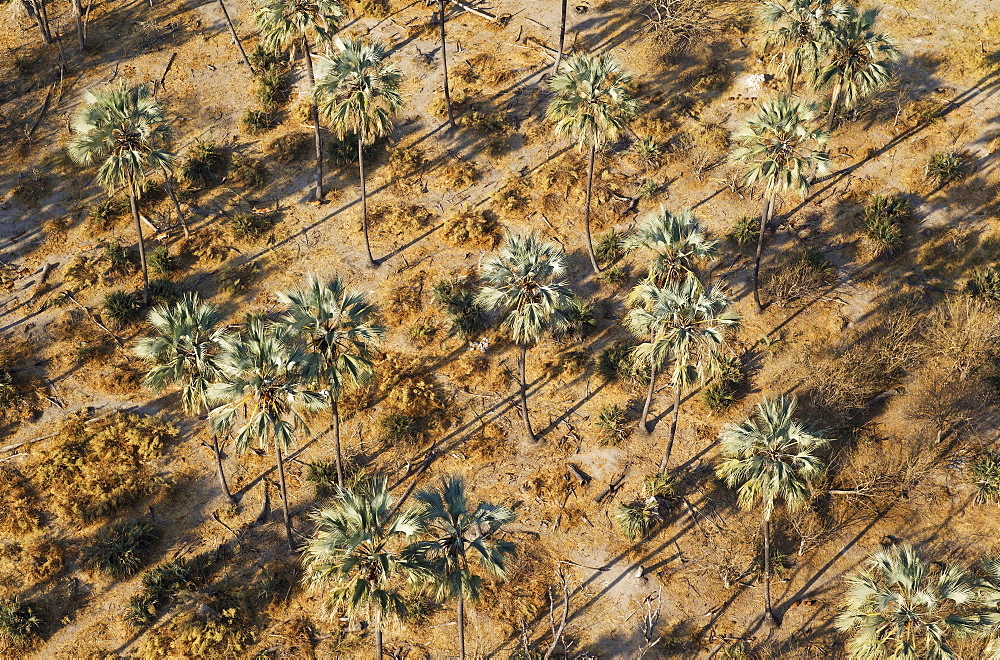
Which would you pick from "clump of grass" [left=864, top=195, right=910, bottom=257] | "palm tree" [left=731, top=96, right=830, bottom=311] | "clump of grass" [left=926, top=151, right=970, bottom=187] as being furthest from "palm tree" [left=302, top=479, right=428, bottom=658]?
"clump of grass" [left=926, top=151, right=970, bottom=187]

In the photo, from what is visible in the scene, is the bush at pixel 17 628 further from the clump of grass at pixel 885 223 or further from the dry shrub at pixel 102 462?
the clump of grass at pixel 885 223

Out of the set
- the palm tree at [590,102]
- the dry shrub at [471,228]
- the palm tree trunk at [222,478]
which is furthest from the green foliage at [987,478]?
the palm tree trunk at [222,478]

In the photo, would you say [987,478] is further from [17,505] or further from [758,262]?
[17,505]

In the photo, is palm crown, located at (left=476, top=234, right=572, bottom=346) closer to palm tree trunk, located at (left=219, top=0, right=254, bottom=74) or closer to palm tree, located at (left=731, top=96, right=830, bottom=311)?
palm tree, located at (left=731, top=96, right=830, bottom=311)

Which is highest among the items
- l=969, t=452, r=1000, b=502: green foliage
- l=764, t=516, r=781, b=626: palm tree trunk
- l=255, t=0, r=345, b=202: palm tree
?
l=255, t=0, r=345, b=202: palm tree

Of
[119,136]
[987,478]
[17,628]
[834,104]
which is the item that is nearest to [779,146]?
[834,104]

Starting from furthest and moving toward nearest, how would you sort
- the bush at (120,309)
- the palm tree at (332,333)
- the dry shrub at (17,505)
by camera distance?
the bush at (120,309), the dry shrub at (17,505), the palm tree at (332,333)
